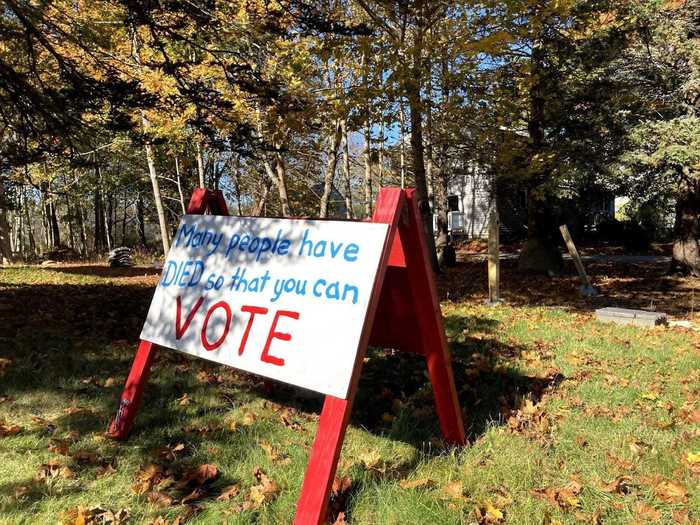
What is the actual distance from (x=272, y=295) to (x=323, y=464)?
95 centimetres

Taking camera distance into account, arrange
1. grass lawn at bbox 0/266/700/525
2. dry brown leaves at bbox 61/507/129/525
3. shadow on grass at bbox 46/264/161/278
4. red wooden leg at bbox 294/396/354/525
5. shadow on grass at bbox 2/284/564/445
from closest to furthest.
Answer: red wooden leg at bbox 294/396/354/525 < dry brown leaves at bbox 61/507/129/525 < grass lawn at bbox 0/266/700/525 < shadow on grass at bbox 2/284/564/445 < shadow on grass at bbox 46/264/161/278

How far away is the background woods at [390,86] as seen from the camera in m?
6.05

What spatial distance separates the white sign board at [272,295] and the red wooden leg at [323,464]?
0.27 feet

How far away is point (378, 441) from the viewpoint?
129 inches

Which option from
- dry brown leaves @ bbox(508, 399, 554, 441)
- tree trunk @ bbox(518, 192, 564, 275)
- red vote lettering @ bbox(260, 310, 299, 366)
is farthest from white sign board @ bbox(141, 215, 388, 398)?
tree trunk @ bbox(518, 192, 564, 275)

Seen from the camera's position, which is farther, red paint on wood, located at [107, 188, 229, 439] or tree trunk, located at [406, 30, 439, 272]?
tree trunk, located at [406, 30, 439, 272]

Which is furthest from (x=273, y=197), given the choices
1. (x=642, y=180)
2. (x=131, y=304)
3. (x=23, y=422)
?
(x=23, y=422)

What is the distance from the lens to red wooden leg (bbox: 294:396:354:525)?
2.23 m

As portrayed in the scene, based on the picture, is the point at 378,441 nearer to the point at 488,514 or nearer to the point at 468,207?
the point at 488,514

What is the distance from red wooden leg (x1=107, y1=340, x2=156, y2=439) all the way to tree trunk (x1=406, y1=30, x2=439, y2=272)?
2.60 metres

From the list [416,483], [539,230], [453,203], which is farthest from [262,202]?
[453,203]

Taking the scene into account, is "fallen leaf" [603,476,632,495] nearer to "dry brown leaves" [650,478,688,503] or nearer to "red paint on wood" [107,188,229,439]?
"dry brown leaves" [650,478,688,503]

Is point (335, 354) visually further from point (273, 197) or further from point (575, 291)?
point (273, 197)

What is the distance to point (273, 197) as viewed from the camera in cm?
3353
